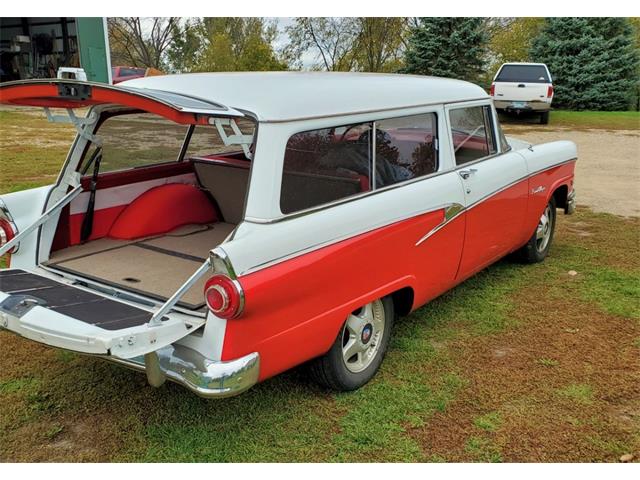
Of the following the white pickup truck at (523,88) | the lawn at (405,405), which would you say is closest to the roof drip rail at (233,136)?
the lawn at (405,405)

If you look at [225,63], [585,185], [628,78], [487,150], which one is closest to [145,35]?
[225,63]

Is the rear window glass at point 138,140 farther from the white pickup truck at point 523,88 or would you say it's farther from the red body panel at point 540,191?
the white pickup truck at point 523,88

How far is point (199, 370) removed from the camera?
2768mm

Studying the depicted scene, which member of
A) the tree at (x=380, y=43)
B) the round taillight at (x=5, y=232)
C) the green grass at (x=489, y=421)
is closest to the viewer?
the green grass at (x=489, y=421)

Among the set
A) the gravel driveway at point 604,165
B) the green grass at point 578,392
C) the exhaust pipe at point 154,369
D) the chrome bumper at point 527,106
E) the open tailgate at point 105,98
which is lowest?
the green grass at point 578,392

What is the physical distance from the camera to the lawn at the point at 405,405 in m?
3.03

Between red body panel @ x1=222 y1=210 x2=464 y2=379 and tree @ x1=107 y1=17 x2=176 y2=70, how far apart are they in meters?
32.5

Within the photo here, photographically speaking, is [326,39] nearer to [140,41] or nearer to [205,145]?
[140,41]

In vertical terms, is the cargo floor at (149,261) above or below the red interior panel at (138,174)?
below

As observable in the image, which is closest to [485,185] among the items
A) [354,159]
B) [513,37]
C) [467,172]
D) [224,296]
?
[467,172]

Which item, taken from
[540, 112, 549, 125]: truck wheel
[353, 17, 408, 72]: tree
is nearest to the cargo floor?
[540, 112, 549, 125]: truck wheel

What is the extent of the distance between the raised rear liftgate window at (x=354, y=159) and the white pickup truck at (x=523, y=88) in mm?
14666

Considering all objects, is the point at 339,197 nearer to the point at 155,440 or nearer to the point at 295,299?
the point at 295,299

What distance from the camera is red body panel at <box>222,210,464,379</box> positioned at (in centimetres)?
279
